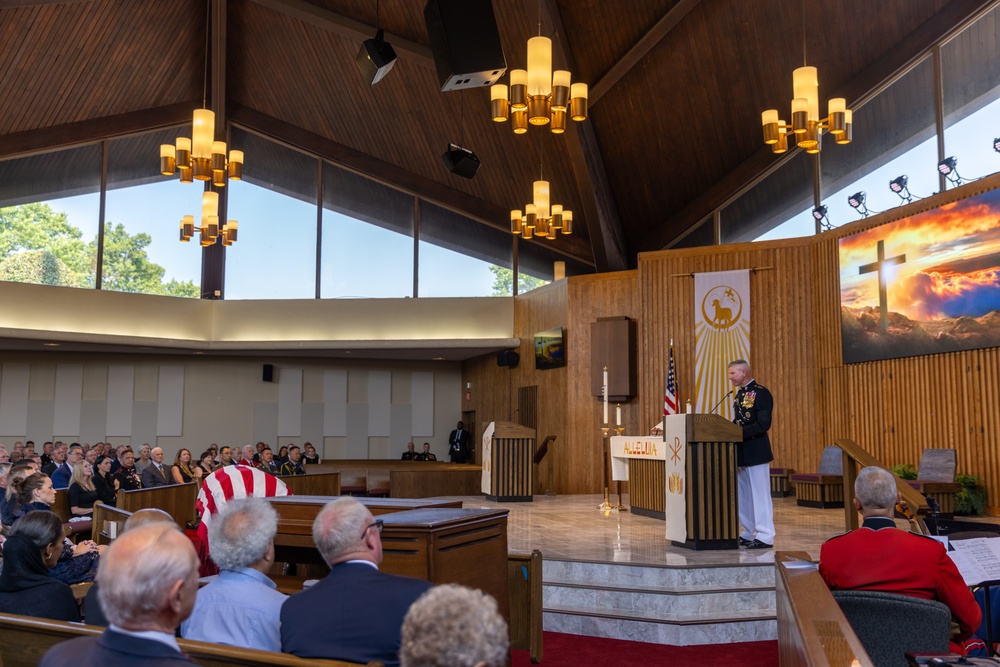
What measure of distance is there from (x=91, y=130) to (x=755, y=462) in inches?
508

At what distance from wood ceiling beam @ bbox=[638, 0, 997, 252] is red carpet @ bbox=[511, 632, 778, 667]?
710cm

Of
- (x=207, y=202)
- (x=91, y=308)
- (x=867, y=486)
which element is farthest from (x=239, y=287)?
(x=867, y=486)

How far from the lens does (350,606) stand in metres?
2.28

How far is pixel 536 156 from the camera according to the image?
42.8 ft

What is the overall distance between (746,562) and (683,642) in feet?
2.32

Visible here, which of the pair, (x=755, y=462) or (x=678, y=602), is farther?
(x=755, y=462)

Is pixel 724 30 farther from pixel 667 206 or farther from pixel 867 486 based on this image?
pixel 867 486

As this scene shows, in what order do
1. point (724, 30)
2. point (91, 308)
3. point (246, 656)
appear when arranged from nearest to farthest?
1. point (246, 656)
2. point (724, 30)
3. point (91, 308)

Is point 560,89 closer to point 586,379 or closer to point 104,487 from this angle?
point 586,379

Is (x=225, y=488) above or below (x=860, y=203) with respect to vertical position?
below

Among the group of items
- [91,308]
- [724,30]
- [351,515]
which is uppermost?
[724,30]

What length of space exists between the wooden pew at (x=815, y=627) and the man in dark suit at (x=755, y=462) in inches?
113

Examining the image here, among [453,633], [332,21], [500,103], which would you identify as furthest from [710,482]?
[332,21]

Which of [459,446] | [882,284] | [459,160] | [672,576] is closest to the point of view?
[672,576]
